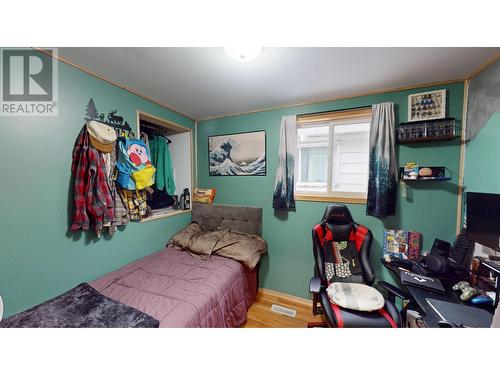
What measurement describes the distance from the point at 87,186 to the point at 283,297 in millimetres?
2407

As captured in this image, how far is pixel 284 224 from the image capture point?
7.03 feet

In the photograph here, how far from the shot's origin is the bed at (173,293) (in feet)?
3.43

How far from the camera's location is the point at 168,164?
242 cm

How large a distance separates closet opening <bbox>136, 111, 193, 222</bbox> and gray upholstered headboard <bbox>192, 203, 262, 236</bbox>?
25cm

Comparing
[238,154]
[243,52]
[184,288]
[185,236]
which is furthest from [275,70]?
[185,236]

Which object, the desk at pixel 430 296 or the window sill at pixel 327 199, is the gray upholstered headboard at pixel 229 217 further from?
the desk at pixel 430 296

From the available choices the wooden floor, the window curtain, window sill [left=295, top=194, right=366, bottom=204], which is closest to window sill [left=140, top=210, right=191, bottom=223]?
the wooden floor

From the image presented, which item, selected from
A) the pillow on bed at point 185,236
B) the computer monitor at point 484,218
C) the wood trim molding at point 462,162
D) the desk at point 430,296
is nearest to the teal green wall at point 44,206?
the pillow on bed at point 185,236

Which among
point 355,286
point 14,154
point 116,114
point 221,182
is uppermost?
point 116,114

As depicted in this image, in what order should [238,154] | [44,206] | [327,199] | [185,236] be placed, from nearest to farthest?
[44,206] → [327,199] → [185,236] → [238,154]

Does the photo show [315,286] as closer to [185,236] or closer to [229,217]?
[229,217]
